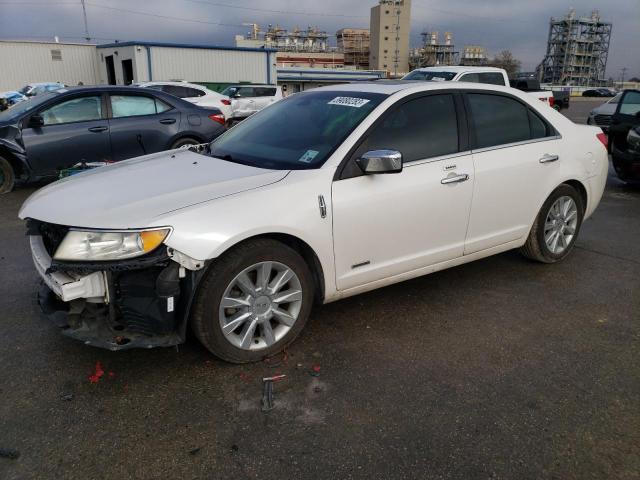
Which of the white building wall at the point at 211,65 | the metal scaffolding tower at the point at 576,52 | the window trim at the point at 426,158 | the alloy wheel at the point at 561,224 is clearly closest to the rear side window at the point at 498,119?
the window trim at the point at 426,158

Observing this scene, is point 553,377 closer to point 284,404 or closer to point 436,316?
point 436,316

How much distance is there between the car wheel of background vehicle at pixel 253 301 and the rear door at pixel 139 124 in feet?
19.1

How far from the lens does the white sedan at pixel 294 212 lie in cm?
279

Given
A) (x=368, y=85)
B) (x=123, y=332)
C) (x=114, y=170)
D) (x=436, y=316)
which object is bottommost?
(x=436, y=316)

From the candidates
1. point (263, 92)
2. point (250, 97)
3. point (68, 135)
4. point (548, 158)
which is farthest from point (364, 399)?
point (263, 92)

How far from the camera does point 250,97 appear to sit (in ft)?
69.6

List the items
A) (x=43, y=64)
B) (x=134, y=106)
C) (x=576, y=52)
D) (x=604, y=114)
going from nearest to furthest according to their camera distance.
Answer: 1. (x=134, y=106)
2. (x=604, y=114)
3. (x=43, y=64)
4. (x=576, y=52)

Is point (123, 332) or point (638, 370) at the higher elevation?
point (123, 332)

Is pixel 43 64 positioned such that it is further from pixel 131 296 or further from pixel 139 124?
pixel 131 296

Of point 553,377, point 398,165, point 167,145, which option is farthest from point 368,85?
point 167,145

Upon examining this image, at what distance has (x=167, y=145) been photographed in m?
8.43

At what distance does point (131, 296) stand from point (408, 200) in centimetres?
185

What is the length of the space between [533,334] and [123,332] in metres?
2.60

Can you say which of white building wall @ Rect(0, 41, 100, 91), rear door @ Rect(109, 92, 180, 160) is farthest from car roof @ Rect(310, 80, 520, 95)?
white building wall @ Rect(0, 41, 100, 91)
